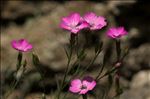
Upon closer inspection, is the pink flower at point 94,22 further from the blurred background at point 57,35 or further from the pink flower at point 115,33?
the blurred background at point 57,35

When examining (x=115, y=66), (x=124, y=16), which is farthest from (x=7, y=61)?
(x=115, y=66)

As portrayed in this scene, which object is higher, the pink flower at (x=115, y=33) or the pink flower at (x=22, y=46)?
the pink flower at (x=115, y=33)

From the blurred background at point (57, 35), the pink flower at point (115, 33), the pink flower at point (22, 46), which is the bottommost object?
the blurred background at point (57, 35)

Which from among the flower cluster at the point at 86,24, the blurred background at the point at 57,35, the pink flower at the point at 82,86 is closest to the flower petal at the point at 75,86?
the pink flower at the point at 82,86

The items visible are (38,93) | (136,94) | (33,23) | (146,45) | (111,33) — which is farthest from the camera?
(33,23)

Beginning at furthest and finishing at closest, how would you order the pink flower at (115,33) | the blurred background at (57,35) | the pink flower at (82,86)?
the blurred background at (57,35) < the pink flower at (115,33) < the pink flower at (82,86)

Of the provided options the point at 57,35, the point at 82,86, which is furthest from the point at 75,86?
the point at 57,35

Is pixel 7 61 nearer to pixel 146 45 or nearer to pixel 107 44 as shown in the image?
pixel 107 44
